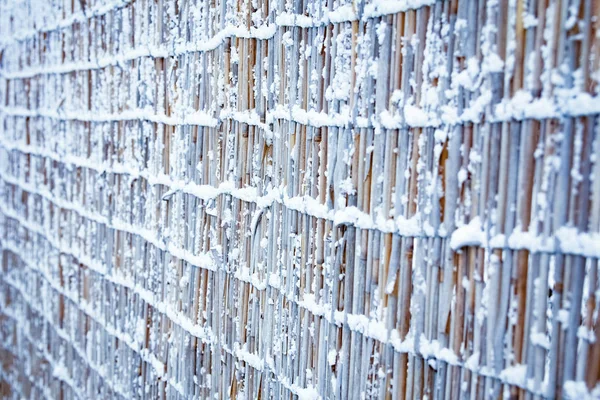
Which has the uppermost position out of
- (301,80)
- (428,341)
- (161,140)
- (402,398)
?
(301,80)

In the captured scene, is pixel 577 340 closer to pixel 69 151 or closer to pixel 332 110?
pixel 332 110

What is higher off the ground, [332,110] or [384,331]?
[332,110]

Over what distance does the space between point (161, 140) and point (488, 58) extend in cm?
103

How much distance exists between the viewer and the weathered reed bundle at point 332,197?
838mm

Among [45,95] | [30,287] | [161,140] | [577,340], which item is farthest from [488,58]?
[30,287]

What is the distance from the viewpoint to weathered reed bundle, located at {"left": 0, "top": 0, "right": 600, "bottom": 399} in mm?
838

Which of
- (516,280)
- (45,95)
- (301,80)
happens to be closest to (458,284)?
(516,280)

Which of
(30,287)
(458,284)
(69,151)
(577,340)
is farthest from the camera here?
(30,287)

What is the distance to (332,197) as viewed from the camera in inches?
46.8

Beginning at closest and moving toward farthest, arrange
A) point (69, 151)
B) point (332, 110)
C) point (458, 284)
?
1. point (458, 284)
2. point (332, 110)
3. point (69, 151)

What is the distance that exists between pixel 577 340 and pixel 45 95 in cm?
215

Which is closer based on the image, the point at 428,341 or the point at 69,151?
the point at 428,341

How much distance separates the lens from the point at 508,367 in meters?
0.89

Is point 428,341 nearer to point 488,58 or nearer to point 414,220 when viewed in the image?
point 414,220
